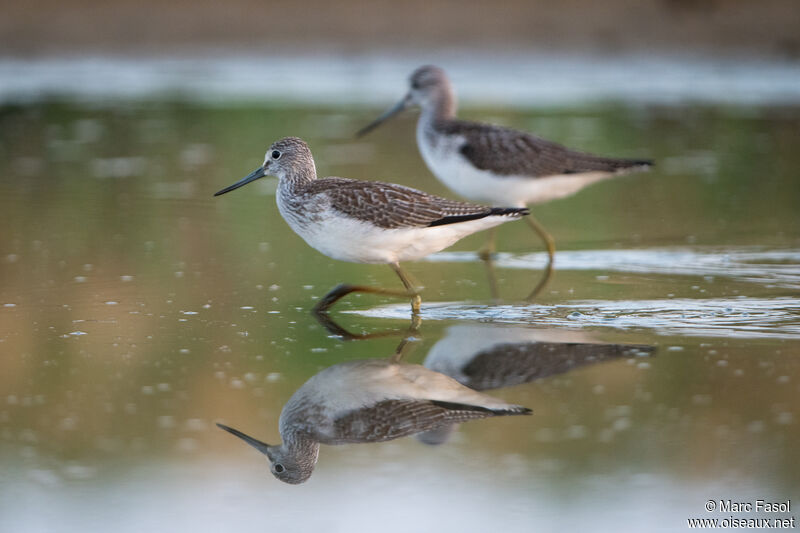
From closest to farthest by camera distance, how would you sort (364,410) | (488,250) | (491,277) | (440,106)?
(364,410) → (491,277) → (488,250) → (440,106)

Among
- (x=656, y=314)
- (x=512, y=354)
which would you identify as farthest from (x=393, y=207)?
(x=656, y=314)

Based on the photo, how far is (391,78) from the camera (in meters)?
18.2

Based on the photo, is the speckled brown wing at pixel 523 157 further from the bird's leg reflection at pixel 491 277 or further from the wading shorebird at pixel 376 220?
the wading shorebird at pixel 376 220

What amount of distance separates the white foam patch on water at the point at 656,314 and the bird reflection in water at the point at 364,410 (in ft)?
4.10

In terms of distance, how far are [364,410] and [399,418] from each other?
0.68ft

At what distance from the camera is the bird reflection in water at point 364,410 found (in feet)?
17.5

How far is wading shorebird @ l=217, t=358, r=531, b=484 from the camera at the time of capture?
5340 millimetres

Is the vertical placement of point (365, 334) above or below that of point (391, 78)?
below

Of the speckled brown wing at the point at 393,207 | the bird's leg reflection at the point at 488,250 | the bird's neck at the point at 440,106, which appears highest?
the bird's neck at the point at 440,106

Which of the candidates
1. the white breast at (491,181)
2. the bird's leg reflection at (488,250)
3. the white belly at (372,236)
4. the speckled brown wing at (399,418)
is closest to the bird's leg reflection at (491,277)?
the bird's leg reflection at (488,250)

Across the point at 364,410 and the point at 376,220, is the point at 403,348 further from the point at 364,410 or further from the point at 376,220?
the point at 364,410

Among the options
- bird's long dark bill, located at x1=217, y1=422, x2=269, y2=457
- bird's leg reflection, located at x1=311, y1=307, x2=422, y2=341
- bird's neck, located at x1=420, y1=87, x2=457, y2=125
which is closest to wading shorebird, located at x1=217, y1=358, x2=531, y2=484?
bird's long dark bill, located at x1=217, y1=422, x2=269, y2=457

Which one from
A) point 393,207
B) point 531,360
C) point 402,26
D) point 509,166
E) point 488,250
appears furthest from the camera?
point 402,26

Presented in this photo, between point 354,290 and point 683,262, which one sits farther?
point 683,262
